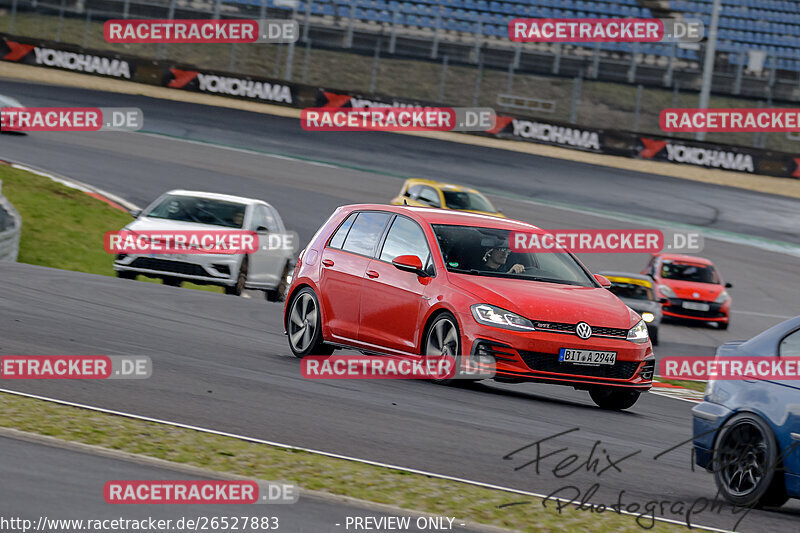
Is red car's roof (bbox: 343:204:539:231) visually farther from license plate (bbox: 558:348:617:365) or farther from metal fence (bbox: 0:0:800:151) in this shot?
metal fence (bbox: 0:0:800:151)

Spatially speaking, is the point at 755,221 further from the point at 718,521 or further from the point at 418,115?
the point at 718,521

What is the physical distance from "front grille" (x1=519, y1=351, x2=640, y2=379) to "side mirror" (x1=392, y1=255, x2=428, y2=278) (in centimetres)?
126

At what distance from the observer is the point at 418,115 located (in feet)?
131

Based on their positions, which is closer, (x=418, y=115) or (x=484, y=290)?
(x=484, y=290)

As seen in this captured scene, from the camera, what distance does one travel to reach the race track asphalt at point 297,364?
25.0 feet

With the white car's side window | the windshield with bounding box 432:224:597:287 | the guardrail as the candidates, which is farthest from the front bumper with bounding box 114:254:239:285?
the white car's side window

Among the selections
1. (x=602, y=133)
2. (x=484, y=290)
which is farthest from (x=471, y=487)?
(x=602, y=133)

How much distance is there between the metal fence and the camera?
143 ft

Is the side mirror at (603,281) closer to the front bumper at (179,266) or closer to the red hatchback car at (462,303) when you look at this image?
the red hatchback car at (462,303)

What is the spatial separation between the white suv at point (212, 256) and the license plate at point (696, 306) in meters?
8.81

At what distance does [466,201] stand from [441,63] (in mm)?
20215

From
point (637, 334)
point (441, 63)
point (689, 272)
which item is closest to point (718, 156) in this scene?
point (441, 63)

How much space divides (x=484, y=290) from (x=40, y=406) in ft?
12.5

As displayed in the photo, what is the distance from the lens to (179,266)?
54.1 ft
